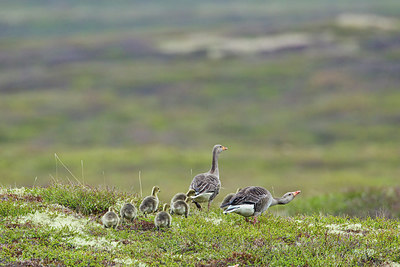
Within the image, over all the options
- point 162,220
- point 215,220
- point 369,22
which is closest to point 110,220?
point 162,220

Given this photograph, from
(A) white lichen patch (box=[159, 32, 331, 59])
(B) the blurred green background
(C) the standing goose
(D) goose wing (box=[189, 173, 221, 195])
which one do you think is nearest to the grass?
(C) the standing goose

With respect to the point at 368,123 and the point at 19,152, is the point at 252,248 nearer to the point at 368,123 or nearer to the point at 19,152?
the point at 19,152

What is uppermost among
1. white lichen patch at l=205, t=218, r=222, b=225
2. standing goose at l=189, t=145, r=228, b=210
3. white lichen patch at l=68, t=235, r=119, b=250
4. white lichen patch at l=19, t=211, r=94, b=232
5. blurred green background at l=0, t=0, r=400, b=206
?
white lichen patch at l=19, t=211, r=94, b=232

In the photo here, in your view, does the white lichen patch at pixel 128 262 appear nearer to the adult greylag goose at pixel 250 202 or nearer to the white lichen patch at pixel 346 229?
the adult greylag goose at pixel 250 202

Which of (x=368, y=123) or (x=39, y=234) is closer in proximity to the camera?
(x=39, y=234)

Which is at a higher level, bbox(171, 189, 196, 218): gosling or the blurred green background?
bbox(171, 189, 196, 218): gosling

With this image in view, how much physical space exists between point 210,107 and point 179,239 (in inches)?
2776

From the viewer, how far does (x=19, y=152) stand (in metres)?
56.5

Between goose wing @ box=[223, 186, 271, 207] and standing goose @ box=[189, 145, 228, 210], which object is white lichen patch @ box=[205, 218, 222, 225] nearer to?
goose wing @ box=[223, 186, 271, 207]

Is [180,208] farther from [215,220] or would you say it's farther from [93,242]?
[93,242]

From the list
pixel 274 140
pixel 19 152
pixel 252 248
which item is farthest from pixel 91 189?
pixel 274 140

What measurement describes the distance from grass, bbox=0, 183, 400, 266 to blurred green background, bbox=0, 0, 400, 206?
2208 cm

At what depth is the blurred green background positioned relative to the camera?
168ft

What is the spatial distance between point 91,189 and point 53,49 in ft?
342
